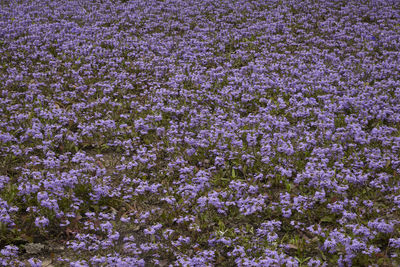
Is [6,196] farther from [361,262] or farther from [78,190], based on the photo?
[361,262]

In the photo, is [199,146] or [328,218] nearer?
[328,218]

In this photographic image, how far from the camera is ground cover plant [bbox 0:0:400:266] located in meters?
4.78

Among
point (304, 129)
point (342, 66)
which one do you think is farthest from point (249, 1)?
point (304, 129)

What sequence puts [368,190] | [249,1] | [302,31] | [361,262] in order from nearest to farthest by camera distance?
1. [361,262]
2. [368,190]
3. [302,31]
4. [249,1]

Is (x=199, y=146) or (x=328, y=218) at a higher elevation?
(x=199, y=146)

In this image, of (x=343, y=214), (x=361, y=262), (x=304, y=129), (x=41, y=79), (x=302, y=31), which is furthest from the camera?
(x=302, y=31)

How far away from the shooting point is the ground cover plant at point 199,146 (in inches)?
188

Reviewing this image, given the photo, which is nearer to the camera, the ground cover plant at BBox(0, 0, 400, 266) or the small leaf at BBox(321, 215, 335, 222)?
the ground cover plant at BBox(0, 0, 400, 266)

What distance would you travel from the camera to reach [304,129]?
699 cm

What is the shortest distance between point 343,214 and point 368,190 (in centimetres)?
95

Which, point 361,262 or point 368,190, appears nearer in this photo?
point 361,262

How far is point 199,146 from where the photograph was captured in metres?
6.67

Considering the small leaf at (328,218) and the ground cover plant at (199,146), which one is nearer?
the ground cover plant at (199,146)

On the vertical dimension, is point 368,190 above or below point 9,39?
below
